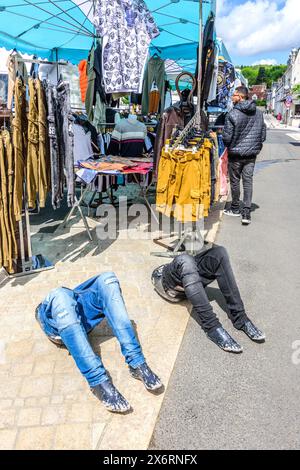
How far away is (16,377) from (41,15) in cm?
694

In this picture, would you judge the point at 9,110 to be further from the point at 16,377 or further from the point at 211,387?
the point at 211,387

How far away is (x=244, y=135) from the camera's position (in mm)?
6109

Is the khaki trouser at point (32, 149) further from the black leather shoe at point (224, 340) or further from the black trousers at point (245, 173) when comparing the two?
the black trousers at point (245, 173)

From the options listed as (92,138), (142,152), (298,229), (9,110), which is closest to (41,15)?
(92,138)

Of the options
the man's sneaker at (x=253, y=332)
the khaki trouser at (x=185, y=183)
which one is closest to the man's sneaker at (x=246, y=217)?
the khaki trouser at (x=185, y=183)

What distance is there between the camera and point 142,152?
6.55 m

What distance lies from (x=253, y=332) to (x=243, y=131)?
3952mm

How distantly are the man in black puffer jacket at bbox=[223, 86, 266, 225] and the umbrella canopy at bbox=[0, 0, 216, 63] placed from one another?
1.48m

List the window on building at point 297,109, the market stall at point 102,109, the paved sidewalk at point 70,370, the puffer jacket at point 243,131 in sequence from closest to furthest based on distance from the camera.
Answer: the paved sidewalk at point 70,370, the market stall at point 102,109, the puffer jacket at point 243,131, the window on building at point 297,109

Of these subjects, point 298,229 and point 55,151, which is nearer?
point 55,151

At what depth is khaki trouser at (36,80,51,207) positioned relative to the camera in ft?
12.5

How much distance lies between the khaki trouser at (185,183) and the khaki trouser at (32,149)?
1.39 metres

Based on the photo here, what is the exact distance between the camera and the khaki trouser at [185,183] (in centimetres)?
411

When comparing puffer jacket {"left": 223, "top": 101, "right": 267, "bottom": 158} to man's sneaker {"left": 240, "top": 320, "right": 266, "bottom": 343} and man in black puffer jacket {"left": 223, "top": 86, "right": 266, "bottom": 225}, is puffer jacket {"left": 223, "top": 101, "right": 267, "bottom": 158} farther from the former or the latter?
man's sneaker {"left": 240, "top": 320, "right": 266, "bottom": 343}
